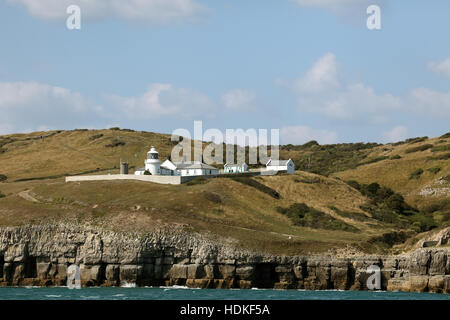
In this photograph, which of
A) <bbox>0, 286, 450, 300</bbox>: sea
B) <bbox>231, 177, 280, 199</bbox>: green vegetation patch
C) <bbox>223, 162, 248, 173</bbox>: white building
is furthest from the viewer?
<bbox>223, 162, 248, 173</bbox>: white building

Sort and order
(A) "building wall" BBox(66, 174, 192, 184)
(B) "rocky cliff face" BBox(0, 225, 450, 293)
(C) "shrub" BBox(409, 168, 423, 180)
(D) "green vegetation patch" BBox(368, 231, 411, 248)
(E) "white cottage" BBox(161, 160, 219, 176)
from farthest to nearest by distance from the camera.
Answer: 1. (C) "shrub" BBox(409, 168, 423, 180)
2. (E) "white cottage" BBox(161, 160, 219, 176)
3. (A) "building wall" BBox(66, 174, 192, 184)
4. (D) "green vegetation patch" BBox(368, 231, 411, 248)
5. (B) "rocky cliff face" BBox(0, 225, 450, 293)

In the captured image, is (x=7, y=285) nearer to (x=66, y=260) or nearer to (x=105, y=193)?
(x=66, y=260)

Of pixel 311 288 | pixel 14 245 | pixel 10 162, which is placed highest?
pixel 10 162

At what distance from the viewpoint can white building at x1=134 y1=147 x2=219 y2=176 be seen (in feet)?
372

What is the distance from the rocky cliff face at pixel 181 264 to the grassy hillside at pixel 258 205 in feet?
9.96

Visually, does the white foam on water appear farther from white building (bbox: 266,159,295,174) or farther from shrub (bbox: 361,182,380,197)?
shrub (bbox: 361,182,380,197)

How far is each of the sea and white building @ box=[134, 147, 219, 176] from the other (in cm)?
4177

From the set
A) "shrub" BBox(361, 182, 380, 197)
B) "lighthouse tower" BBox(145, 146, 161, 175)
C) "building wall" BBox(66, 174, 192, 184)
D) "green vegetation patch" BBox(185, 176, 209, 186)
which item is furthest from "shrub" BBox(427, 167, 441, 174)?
"lighthouse tower" BBox(145, 146, 161, 175)

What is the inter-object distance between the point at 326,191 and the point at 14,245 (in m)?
54.7

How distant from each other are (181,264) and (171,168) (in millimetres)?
43124
